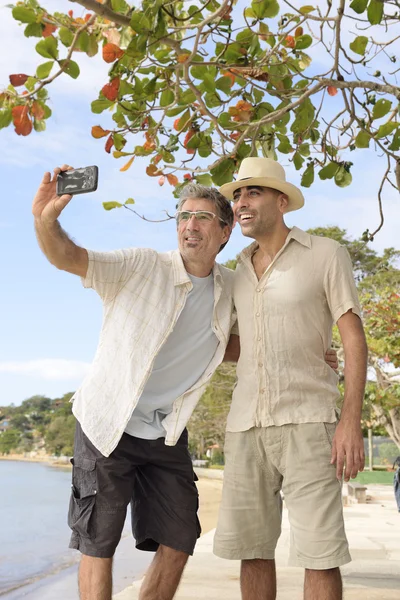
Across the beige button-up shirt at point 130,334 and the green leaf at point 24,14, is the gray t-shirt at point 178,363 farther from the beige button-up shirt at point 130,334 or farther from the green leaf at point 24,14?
the green leaf at point 24,14

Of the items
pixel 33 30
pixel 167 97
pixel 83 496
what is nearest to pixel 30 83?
pixel 33 30

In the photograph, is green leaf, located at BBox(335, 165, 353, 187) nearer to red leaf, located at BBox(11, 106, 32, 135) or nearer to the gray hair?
the gray hair

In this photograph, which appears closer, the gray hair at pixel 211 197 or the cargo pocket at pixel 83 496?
the cargo pocket at pixel 83 496

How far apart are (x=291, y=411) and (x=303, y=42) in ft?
7.59

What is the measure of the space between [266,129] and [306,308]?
1630 millimetres

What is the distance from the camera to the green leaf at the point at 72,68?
3.44 metres

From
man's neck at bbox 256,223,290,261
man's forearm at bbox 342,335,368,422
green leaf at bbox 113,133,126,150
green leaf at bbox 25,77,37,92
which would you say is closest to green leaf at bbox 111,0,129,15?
green leaf at bbox 25,77,37,92

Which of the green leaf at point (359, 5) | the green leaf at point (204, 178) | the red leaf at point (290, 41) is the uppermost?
the red leaf at point (290, 41)

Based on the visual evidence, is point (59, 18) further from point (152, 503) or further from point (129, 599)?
point (129, 599)

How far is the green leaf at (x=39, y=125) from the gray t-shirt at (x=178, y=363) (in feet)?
4.20

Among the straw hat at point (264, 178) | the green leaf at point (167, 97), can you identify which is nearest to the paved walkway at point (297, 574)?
the straw hat at point (264, 178)

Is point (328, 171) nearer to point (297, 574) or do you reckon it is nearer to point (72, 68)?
point (72, 68)

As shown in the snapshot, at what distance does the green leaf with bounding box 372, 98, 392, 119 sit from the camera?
392 centimetres

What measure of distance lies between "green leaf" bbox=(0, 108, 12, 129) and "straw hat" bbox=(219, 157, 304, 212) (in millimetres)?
1200
